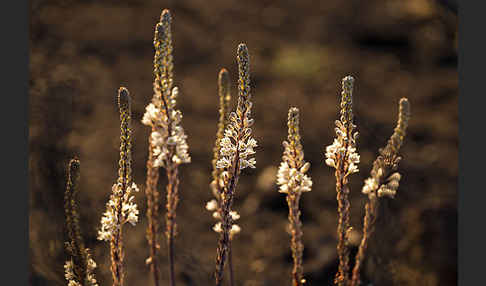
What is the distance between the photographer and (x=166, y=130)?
40.4 inches

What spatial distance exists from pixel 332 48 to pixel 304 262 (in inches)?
27.4

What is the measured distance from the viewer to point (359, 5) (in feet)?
5.21

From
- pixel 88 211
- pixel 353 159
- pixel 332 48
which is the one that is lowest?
pixel 88 211

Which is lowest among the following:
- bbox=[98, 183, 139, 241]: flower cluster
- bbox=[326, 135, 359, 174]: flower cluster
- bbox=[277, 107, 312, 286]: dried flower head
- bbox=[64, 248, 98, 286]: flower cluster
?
bbox=[64, 248, 98, 286]: flower cluster

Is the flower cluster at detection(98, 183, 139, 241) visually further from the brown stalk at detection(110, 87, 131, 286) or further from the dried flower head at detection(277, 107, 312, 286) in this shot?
the dried flower head at detection(277, 107, 312, 286)

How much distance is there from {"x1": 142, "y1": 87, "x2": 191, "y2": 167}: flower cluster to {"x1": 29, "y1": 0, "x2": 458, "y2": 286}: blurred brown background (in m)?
0.52

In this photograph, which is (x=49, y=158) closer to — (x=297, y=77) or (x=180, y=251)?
(x=180, y=251)

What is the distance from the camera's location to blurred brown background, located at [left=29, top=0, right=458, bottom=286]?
1.50m

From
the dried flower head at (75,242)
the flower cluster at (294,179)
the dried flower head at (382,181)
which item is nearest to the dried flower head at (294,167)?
the flower cluster at (294,179)

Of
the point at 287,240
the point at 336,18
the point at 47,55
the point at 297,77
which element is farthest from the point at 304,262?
the point at 47,55

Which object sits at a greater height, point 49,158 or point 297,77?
point 297,77

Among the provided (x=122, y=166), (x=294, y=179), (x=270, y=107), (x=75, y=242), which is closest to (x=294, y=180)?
(x=294, y=179)

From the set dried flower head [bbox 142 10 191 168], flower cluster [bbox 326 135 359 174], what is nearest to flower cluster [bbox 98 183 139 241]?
dried flower head [bbox 142 10 191 168]

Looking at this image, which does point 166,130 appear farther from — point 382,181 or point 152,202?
point 382,181
